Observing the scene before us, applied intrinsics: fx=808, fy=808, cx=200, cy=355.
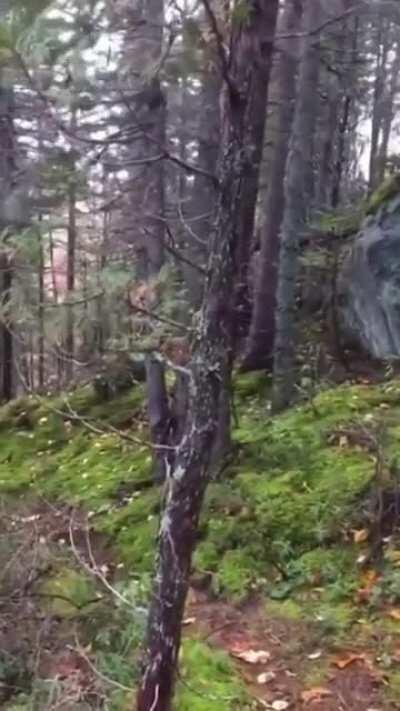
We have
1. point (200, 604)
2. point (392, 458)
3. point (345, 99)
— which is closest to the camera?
point (200, 604)

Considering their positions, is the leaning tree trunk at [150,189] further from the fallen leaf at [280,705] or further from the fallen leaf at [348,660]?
the fallen leaf at [280,705]

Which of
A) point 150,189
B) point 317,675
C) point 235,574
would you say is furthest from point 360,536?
point 150,189

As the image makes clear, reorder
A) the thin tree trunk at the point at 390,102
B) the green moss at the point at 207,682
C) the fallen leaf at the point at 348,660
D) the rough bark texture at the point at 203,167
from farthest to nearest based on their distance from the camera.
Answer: the thin tree trunk at the point at 390,102, the rough bark texture at the point at 203,167, the fallen leaf at the point at 348,660, the green moss at the point at 207,682

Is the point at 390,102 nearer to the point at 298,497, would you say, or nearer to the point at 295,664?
the point at 298,497

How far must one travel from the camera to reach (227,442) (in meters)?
7.99

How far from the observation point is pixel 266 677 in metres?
4.77

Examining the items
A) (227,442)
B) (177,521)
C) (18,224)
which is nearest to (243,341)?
(18,224)

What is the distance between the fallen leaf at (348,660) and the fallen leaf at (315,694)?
0.73 ft

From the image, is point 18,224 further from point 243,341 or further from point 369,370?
point 369,370

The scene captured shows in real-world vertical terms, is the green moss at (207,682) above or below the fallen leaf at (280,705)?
above

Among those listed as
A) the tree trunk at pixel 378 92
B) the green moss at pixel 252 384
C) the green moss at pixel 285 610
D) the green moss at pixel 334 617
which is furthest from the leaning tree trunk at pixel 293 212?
the tree trunk at pixel 378 92

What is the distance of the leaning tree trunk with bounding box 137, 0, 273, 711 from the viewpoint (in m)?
3.24

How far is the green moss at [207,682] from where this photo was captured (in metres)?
4.38

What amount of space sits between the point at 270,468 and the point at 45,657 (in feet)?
9.95
